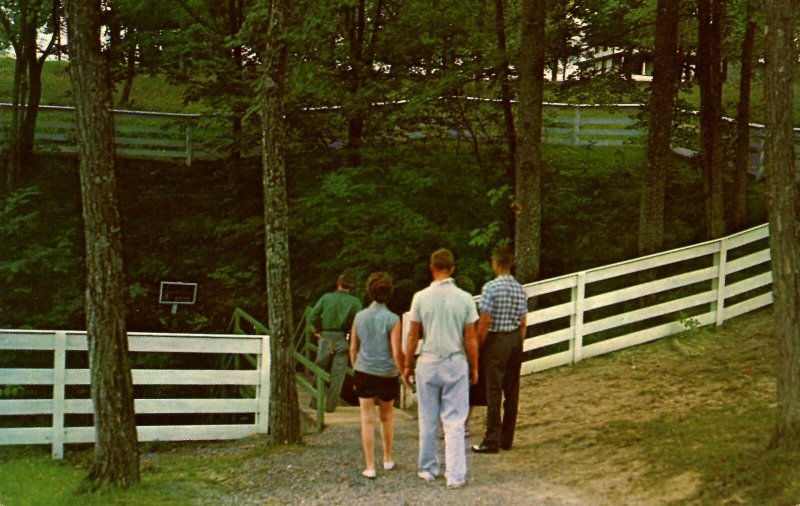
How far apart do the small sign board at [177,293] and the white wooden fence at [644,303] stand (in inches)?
220

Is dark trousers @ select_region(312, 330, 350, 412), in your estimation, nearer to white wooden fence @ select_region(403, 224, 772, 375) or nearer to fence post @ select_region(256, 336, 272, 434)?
fence post @ select_region(256, 336, 272, 434)

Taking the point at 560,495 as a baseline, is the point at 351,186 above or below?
above

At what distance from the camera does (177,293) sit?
16.4 metres

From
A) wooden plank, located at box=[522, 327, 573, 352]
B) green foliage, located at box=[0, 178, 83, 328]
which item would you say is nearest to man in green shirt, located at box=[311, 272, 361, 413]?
wooden plank, located at box=[522, 327, 573, 352]

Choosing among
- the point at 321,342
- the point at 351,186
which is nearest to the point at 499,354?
the point at 321,342

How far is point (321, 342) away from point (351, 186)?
6.67 meters

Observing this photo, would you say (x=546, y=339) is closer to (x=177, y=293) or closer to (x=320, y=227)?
(x=320, y=227)

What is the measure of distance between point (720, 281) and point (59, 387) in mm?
8932

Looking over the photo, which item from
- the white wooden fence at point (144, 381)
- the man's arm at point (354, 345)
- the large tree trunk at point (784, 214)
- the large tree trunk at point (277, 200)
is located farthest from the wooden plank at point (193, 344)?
the large tree trunk at point (784, 214)

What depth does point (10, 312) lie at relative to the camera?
712 inches

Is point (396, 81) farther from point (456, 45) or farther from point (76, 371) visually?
point (76, 371)

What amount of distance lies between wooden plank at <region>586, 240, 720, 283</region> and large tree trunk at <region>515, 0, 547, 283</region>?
127 centimetres

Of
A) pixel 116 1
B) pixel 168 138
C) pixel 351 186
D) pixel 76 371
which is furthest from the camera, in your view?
pixel 168 138

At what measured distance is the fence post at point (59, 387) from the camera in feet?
32.4
